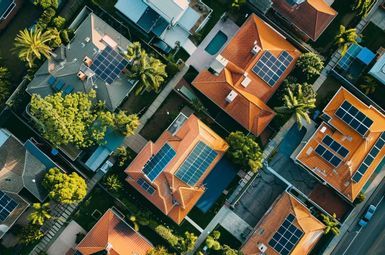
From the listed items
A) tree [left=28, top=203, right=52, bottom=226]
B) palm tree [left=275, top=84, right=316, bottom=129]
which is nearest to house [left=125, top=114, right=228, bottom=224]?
palm tree [left=275, top=84, right=316, bottom=129]

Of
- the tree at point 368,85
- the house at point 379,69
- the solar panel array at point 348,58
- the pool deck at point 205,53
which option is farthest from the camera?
the pool deck at point 205,53

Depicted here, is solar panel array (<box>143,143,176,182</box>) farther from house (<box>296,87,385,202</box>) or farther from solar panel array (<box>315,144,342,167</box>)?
solar panel array (<box>315,144,342,167</box>)

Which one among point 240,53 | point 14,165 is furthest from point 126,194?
point 240,53

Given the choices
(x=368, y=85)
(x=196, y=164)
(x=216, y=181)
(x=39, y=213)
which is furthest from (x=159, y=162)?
(x=368, y=85)

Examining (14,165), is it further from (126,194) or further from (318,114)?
(318,114)

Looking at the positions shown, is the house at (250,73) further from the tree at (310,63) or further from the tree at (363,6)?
the tree at (363,6)

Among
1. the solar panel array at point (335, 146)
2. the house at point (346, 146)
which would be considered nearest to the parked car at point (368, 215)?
the house at point (346, 146)

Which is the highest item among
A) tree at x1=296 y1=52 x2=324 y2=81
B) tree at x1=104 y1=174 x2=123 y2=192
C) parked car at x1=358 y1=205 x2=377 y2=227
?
tree at x1=296 y1=52 x2=324 y2=81
